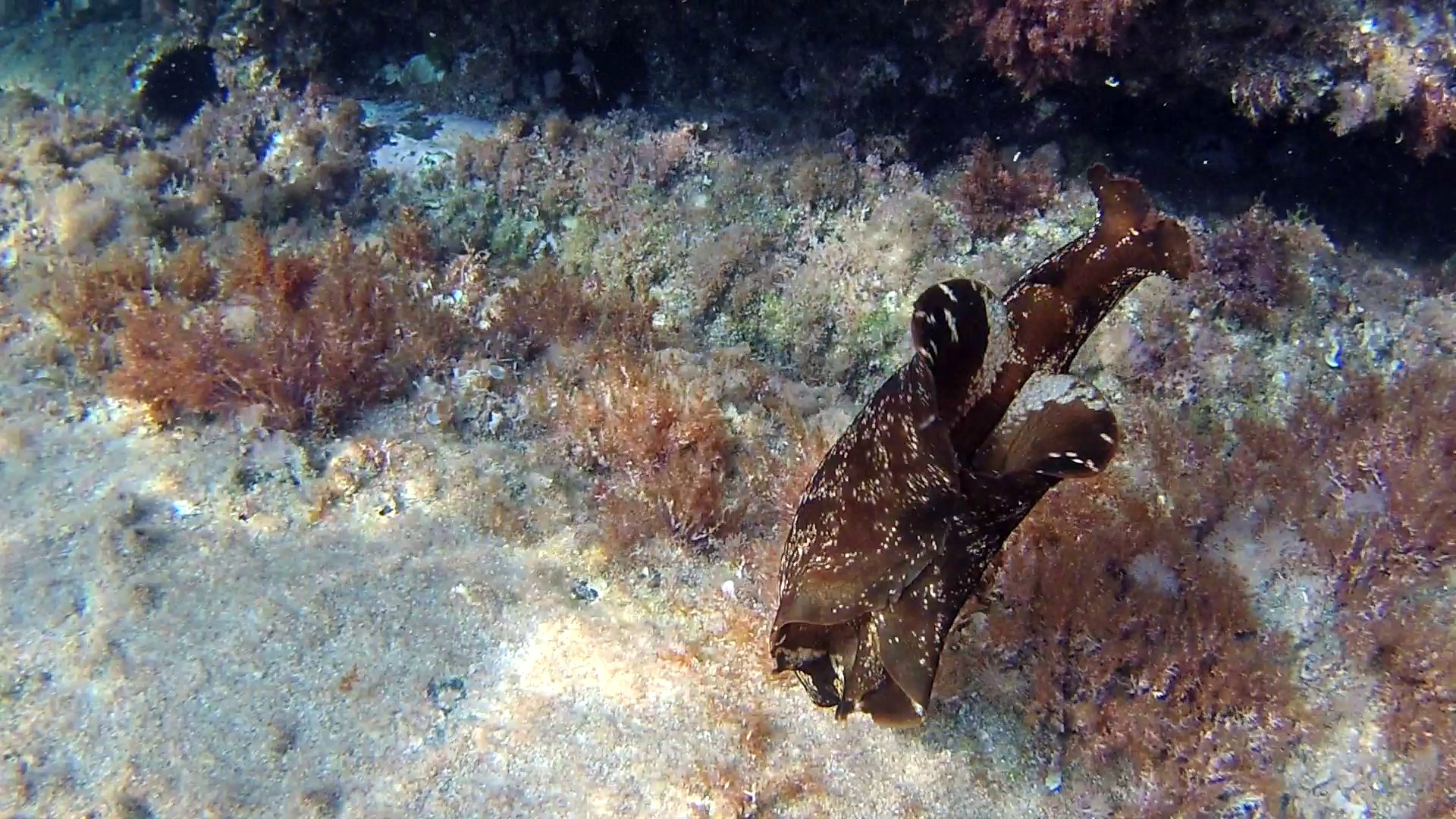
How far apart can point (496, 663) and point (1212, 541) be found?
3523 mm

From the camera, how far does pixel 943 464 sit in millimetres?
2375

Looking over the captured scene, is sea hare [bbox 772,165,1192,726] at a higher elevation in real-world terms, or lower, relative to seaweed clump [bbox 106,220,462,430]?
higher

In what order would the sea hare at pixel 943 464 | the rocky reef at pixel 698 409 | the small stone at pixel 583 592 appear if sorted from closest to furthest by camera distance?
the sea hare at pixel 943 464, the rocky reef at pixel 698 409, the small stone at pixel 583 592

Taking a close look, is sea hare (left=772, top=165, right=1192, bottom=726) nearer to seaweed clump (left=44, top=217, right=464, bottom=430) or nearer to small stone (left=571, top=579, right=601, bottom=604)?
small stone (left=571, top=579, right=601, bottom=604)

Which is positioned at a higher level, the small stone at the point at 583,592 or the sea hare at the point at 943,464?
the sea hare at the point at 943,464

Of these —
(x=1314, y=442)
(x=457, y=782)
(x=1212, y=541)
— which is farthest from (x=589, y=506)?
(x=1314, y=442)

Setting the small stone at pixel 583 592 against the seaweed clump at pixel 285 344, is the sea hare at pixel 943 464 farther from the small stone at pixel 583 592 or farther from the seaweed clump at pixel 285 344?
the seaweed clump at pixel 285 344

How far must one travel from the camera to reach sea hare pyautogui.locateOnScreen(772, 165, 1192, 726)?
2387 millimetres

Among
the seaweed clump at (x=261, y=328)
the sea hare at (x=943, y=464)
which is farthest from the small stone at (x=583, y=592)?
the seaweed clump at (x=261, y=328)

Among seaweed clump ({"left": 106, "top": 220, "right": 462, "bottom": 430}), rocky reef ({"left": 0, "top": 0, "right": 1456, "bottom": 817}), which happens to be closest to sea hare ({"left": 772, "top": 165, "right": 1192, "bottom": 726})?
rocky reef ({"left": 0, "top": 0, "right": 1456, "bottom": 817})

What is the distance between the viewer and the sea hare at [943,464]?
7.83ft

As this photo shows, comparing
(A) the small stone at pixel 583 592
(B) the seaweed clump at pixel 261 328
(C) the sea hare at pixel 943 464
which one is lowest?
(A) the small stone at pixel 583 592

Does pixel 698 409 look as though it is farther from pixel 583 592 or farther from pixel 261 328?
pixel 261 328

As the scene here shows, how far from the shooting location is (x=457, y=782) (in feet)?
9.78
